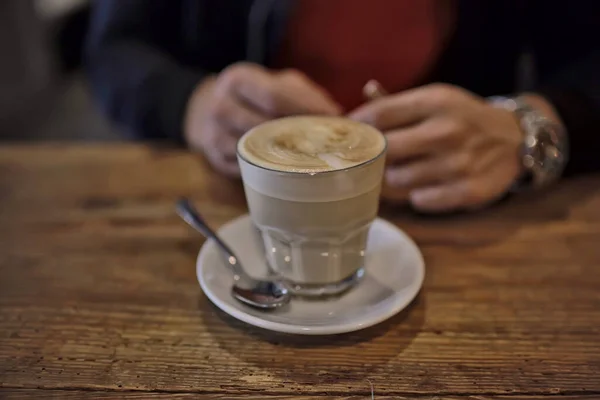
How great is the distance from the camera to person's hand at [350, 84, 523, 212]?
742 mm

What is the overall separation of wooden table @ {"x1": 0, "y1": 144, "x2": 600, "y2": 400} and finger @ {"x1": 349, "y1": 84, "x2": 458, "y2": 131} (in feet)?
0.42

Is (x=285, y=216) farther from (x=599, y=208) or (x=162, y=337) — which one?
(x=599, y=208)

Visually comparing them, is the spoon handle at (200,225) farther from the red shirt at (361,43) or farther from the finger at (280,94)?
the red shirt at (361,43)

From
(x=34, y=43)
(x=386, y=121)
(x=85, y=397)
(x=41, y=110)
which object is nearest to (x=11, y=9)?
(x=34, y=43)

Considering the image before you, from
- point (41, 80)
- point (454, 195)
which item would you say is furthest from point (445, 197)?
point (41, 80)

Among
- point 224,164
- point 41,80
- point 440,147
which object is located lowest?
point 41,80

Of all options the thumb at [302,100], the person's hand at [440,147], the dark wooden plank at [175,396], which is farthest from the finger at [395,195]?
the dark wooden plank at [175,396]

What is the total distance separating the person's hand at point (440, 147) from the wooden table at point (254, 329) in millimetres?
33

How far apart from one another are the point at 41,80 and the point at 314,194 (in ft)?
8.81

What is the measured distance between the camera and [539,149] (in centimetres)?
81

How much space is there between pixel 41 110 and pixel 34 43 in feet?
1.01

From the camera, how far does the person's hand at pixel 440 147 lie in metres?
0.74

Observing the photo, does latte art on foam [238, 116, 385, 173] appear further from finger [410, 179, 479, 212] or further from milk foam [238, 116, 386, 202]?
finger [410, 179, 479, 212]

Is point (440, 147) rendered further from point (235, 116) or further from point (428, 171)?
point (235, 116)
